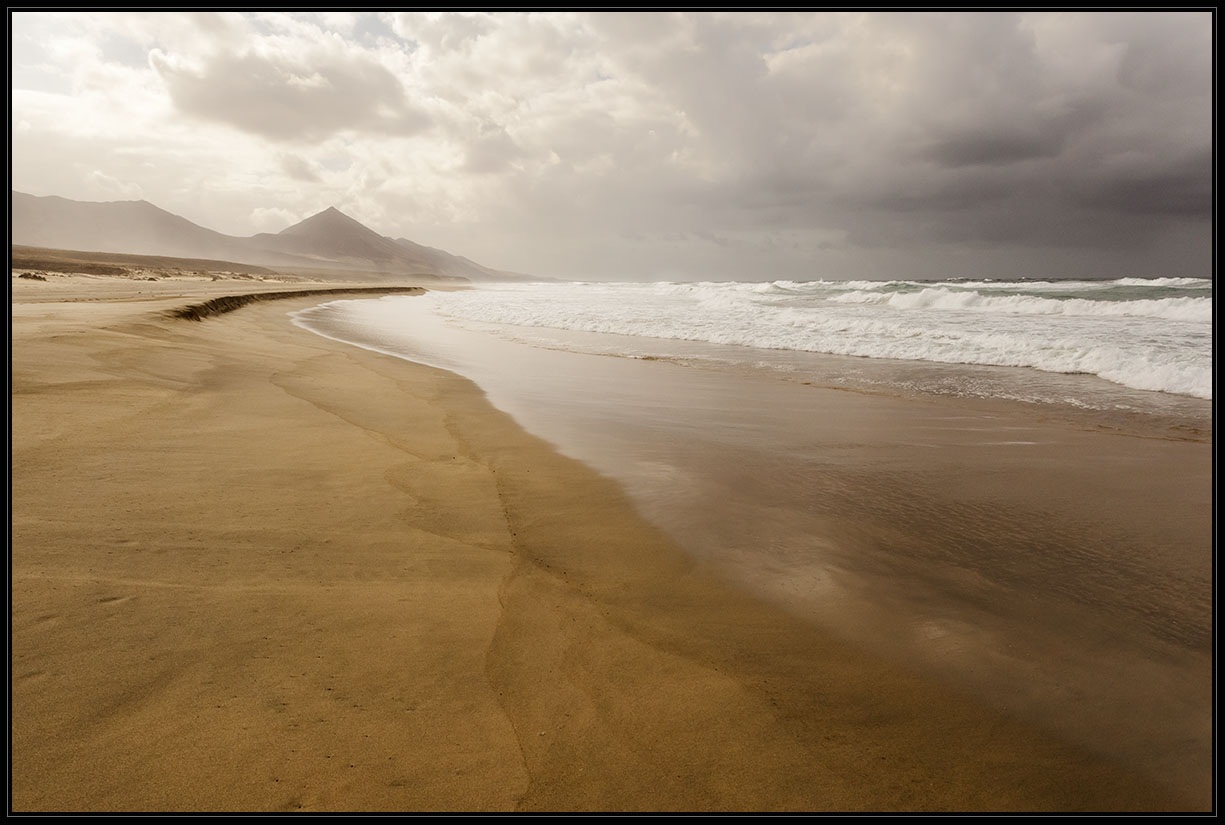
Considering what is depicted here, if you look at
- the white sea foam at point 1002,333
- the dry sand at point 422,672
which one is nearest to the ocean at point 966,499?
the white sea foam at point 1002,333

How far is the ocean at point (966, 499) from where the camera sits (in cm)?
250

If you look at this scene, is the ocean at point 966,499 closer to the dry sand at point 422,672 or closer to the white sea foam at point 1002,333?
the white sea foam at point 1002,333

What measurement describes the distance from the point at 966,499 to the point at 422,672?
4048 millimetres

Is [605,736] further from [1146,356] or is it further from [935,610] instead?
[1146,356]

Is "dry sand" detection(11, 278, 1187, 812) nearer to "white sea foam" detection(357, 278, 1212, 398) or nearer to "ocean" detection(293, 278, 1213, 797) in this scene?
"ocean" detection(293, 278, 1213, 797)

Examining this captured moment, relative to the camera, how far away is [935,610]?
2.94 m

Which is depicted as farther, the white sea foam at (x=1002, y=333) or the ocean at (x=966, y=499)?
the white sea foam at (x=1002, y=333)

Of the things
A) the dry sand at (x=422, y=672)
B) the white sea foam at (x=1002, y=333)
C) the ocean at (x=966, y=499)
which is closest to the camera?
the dry sand at (x=422, y=672)

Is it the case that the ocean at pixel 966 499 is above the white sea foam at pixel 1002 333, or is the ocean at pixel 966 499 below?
below

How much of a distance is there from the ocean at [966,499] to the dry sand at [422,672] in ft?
1.00

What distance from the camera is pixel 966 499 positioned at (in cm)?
448

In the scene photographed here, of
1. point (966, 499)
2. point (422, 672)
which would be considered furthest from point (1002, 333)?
point (422, 672)

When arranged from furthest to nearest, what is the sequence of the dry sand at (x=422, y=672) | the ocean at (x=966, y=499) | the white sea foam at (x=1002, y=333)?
1. the white sea foam at (x=1002, y=333)
2. the ocean at (x=966, y=499)
3. the dry sand at (x=422, y=672)
